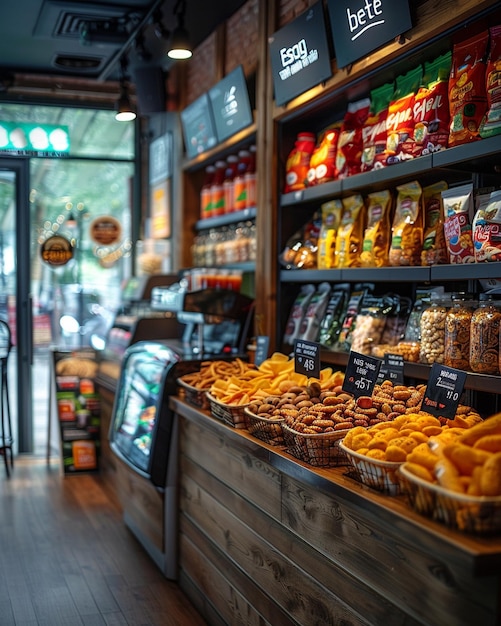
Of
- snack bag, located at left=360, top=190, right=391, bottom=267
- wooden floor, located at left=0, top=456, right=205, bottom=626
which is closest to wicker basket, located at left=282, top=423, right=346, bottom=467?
snack bag, located at left=360, top=190, right=391, bottom=267

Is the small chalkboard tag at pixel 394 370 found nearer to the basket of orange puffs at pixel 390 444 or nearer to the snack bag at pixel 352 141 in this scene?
the basket of orange puffs at pixel 390 444

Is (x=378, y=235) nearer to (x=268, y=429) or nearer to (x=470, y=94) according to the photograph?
(x=470, y=94)

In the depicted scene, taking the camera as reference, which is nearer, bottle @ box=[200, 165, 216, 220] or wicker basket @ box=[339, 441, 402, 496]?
wicker basket @ box=[339, 441, 402, 496]

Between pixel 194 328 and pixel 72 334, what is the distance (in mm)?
2070

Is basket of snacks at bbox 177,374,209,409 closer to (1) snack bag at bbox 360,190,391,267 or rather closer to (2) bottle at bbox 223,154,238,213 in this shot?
(1) snack bag at bbox 360,190,391,267

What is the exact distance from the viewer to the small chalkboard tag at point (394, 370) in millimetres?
3094

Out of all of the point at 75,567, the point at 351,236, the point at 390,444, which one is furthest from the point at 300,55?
the point at 75,567

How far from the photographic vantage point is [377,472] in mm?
2172

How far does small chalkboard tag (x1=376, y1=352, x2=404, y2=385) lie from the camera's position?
3.09 metres

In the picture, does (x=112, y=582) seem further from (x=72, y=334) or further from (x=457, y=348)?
(x=72, y=334)

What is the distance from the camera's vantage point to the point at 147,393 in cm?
441

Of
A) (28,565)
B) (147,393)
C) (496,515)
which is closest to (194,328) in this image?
(147,393)

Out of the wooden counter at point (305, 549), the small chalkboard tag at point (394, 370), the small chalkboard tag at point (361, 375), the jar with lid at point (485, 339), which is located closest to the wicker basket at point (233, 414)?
the wooden counter at point (305, 549)

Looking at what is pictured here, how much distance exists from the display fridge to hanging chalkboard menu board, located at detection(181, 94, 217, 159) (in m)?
1.61
